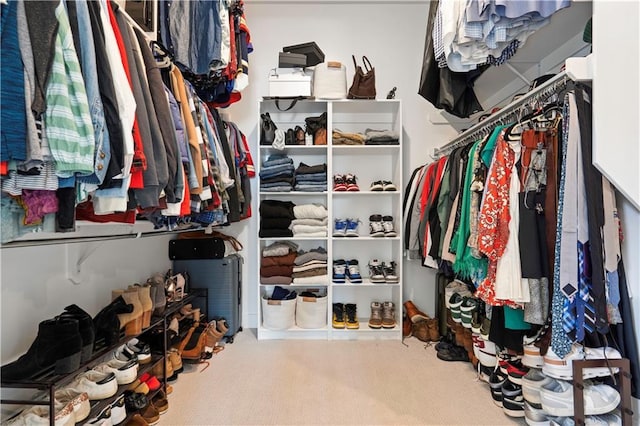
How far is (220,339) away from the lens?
242cm

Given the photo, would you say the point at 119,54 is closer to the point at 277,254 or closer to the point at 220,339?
the point at 277,254

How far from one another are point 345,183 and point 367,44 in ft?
4.00

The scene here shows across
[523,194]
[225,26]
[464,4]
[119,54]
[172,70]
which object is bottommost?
[523,194]

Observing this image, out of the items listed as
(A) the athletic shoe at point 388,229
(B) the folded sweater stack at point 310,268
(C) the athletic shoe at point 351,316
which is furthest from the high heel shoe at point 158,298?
(A) the athletic shoe at point 388,229

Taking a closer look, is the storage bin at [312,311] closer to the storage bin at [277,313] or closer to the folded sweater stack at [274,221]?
the storage bin at [277,313]

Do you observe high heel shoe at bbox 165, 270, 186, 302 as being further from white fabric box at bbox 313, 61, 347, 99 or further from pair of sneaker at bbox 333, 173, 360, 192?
white fabric box at bbox 313, 61, 347, 99

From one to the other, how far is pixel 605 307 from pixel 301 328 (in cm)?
183

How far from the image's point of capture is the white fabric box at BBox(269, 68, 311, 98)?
2479 mm

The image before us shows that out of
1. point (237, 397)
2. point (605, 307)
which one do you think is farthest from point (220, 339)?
point (605, 307)

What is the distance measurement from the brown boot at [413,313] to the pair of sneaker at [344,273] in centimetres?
47

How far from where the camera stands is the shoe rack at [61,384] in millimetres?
1046

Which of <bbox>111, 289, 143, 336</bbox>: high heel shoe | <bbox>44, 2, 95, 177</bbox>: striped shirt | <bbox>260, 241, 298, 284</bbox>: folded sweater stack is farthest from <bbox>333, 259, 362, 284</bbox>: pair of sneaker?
<bbox>44, 2, 95, 177</bbox>: striped shirt

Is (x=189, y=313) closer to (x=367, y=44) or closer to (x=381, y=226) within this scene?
(x=381, y=226)

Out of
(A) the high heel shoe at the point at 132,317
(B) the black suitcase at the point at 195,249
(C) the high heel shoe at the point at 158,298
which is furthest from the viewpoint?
(B) the black suitcase at the point at 195,249
